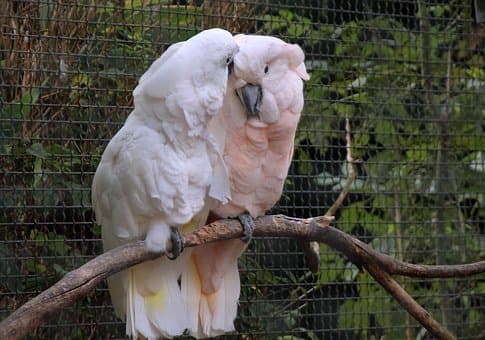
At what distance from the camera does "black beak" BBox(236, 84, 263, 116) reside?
1.85 m

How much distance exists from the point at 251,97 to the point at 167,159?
0.95 ft

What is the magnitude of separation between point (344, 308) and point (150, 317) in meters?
0.85

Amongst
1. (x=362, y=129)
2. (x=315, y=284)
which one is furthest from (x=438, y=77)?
(x=315, y=284)

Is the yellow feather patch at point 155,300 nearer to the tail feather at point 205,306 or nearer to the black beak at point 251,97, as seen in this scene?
the tail feather at point 205,306

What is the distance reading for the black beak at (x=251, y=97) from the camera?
1851 millimetres

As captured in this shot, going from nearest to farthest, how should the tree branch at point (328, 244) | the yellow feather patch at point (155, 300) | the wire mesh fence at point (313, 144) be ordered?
the tree branch at point (328, 244) < the yellow feather patch at point (155, 300) < the wire mesh fence at point (313, 144)

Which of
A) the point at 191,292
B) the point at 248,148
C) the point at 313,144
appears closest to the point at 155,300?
the point at 191,292

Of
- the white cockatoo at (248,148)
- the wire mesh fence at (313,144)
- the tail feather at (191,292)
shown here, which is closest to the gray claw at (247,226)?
the white cockatoo at (248,148)

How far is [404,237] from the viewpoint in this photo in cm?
257

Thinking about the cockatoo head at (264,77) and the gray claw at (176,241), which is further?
the cockatoo head at (264,77)

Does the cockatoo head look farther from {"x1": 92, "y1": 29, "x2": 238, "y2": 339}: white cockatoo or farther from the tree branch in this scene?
the tree branch

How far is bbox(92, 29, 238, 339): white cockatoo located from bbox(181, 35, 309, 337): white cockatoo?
9 cm

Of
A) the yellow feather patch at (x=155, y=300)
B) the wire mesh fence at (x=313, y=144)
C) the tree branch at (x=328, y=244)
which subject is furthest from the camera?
the wire mesh fence at (x=313, y=144)

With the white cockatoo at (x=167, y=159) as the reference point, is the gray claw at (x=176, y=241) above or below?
below
